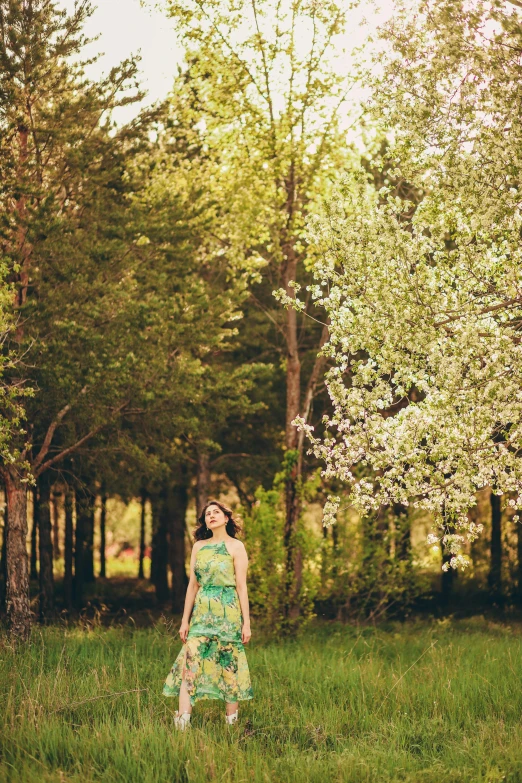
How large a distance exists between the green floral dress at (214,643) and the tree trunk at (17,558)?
6218 millimetres

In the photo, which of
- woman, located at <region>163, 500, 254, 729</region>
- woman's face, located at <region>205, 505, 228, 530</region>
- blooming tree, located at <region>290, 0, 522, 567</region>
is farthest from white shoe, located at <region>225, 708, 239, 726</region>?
blooming tree, located at <region>290, 0, 522, 567</region>

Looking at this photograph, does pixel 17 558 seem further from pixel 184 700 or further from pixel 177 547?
pixel 177 547

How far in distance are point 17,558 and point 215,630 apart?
22.3ft

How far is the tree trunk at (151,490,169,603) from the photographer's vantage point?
25.9 m

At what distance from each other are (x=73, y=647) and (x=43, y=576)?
982 centimetres

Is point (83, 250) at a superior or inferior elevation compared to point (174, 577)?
superior

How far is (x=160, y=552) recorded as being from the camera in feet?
88.7

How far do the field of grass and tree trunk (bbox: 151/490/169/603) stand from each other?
1529 centimetres

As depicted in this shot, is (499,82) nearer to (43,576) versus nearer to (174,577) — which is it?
(43,576)

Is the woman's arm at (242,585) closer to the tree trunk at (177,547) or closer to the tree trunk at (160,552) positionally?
the tree trunk at (177,547)

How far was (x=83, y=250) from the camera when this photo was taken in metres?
13.1

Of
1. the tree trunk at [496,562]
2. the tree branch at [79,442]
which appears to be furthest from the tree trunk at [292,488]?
the tree trunk at [496,562]

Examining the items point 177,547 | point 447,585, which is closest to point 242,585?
point 177,547

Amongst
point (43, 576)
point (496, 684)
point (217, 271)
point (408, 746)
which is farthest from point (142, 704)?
point (217, 271)
